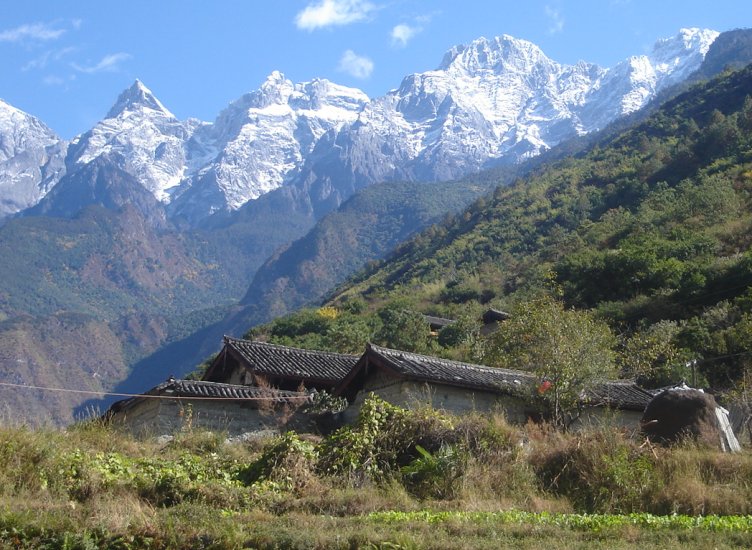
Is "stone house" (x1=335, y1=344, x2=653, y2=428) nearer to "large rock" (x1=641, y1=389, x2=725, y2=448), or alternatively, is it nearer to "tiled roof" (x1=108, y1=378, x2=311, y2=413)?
"tiled roof" (x1=108, y1=378, x2=311, y2=413)

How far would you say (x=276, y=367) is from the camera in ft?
84.5

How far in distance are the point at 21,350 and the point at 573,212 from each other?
73364 millimetres

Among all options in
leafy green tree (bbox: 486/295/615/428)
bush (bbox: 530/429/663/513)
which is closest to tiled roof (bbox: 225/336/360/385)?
leafy green tree (bbox: 486/295/615/428)

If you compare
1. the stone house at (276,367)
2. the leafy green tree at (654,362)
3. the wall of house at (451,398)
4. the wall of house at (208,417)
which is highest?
the stone house at (276,367)

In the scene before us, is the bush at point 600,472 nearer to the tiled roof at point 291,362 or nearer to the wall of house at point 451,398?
the wall of house at point 451,398

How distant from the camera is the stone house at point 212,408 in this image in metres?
22.1

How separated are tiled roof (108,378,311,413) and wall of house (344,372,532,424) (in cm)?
218

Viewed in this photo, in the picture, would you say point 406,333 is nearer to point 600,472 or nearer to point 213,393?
point 213,393

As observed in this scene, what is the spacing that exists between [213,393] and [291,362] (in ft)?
14.6

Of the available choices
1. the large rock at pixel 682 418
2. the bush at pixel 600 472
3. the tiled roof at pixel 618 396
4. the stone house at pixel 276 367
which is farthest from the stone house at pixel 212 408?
the large rock at pixel 682 418

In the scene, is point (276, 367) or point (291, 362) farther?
Result: point (291, 362)

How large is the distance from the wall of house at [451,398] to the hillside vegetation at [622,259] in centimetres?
619

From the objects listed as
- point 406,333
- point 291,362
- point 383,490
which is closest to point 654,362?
point 291,362

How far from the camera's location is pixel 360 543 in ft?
32.9
